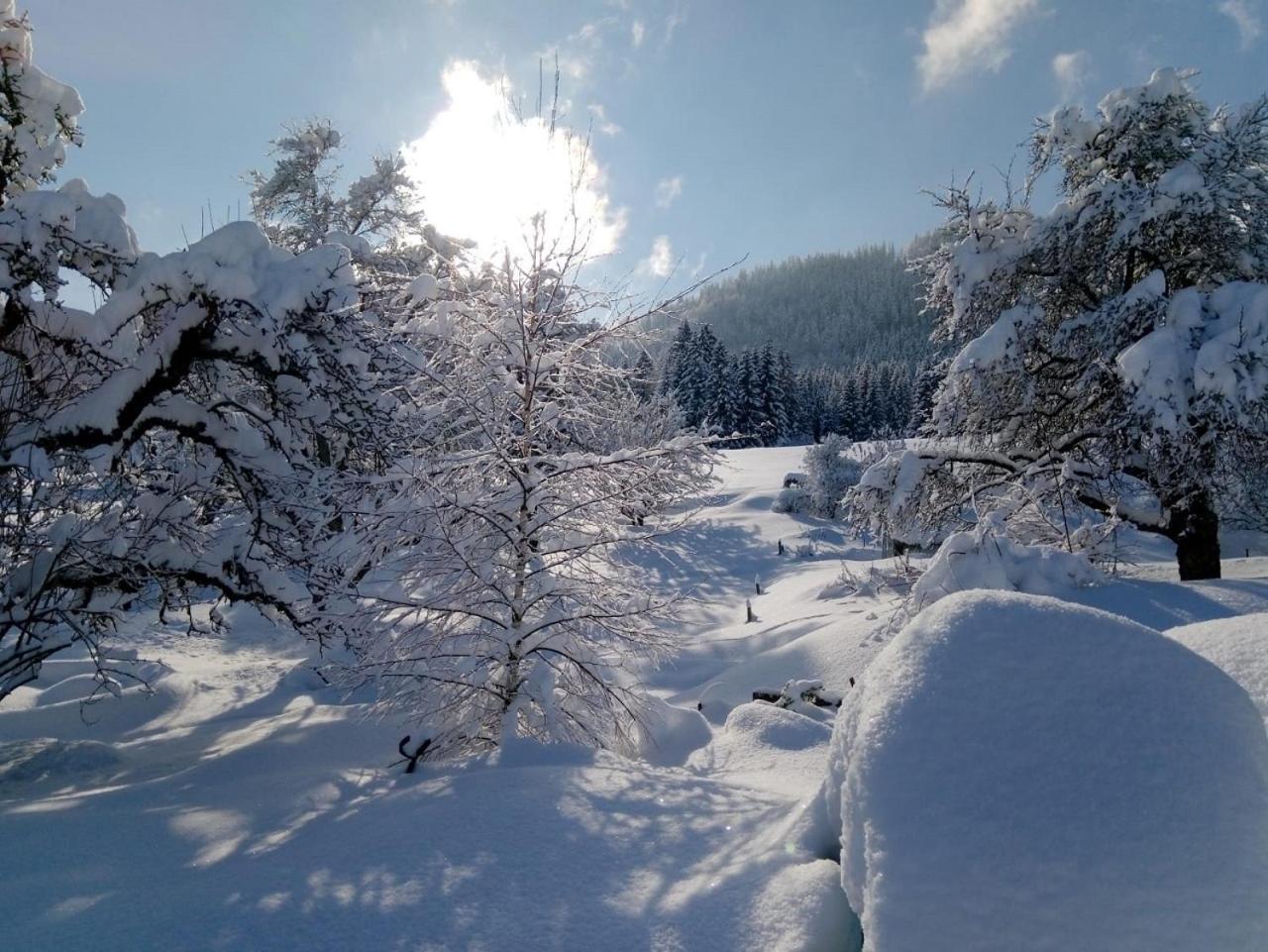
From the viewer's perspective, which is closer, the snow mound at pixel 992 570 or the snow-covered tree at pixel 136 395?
the snow-covered tree at pixel 136 395

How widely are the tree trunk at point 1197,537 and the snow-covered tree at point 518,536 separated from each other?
296 inches

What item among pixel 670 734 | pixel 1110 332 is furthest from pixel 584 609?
pixel 1110 332

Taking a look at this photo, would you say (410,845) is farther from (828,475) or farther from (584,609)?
(828,475)

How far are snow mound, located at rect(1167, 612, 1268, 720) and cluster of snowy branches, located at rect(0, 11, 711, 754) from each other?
292cm

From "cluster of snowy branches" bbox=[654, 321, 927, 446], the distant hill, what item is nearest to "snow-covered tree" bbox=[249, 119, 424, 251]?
"cluster of snowy branches" bbox=[654, 321, 927, 446]

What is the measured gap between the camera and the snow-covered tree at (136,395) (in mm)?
4836

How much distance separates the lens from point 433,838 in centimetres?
283

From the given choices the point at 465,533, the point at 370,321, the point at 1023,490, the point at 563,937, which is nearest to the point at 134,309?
the point at 370,321

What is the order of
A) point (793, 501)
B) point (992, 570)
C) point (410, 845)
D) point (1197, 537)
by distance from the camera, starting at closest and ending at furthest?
point (410, 845), point (992, 570), point (1197, 537), point (793, 501)

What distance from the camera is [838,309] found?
16188 cm

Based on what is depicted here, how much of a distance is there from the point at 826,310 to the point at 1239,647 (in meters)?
171

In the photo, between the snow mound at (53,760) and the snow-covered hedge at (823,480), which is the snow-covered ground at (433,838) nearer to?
the snow mound at (53,760)

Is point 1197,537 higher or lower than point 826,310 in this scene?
lower

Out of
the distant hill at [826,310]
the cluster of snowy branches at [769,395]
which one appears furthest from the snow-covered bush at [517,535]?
the distant hill at [826,310]
